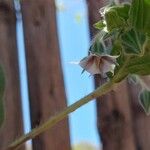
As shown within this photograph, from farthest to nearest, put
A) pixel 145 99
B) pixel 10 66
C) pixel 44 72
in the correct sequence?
pixel 44 72, pixel 10 66, pixel 145 99

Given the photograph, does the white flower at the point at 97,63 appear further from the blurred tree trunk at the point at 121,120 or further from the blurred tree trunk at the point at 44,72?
the blurred tree trunk at the point at 121,120

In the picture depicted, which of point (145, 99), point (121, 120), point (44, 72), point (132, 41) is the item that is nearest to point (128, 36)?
point (132, 41)

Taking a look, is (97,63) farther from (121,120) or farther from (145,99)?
(121,120)

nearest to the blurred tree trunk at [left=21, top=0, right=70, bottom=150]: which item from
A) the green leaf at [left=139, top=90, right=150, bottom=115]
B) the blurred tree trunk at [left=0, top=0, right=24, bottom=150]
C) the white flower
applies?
the blurred tree trunk at [left=0, top=0, right=24, bottom=150]

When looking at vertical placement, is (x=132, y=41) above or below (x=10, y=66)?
below

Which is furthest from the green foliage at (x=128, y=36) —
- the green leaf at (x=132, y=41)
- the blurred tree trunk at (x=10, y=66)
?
the blurred tree trunk at (x=10, y=66)

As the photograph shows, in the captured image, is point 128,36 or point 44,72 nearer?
point 128,36

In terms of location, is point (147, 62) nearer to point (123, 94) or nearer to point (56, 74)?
point (56, 74)
